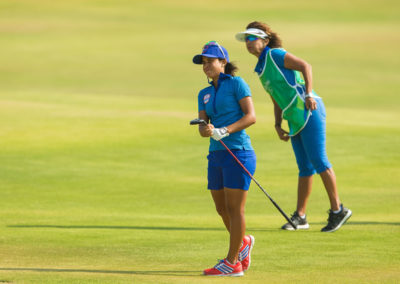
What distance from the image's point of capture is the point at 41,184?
14.0 meters

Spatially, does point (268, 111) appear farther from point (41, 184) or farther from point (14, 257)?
point (14, 257)

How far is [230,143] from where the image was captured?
7.64 metres

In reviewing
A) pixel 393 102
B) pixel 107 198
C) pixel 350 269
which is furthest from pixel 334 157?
pixel 393 102

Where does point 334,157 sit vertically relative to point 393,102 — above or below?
above

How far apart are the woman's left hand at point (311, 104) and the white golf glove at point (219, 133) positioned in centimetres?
251

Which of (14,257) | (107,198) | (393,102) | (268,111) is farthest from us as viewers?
(393,102)

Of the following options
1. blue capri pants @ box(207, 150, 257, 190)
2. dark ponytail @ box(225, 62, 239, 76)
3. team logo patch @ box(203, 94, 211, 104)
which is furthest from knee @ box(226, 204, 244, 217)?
dark ponytail @ box(225, 62, 239, 76)

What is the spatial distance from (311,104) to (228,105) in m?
2.34

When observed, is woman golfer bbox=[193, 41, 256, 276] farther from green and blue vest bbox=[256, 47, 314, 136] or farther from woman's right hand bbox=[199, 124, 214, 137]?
green and blue vest bbox=[256, 47, 314, 136]

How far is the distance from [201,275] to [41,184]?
6.96 m

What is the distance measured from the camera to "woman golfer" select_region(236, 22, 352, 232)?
9812 millimetres

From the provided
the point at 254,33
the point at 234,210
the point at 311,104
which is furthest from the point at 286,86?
the point at 234,210

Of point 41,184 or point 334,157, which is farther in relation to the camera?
point 334,157

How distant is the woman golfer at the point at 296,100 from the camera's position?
32.2ft
